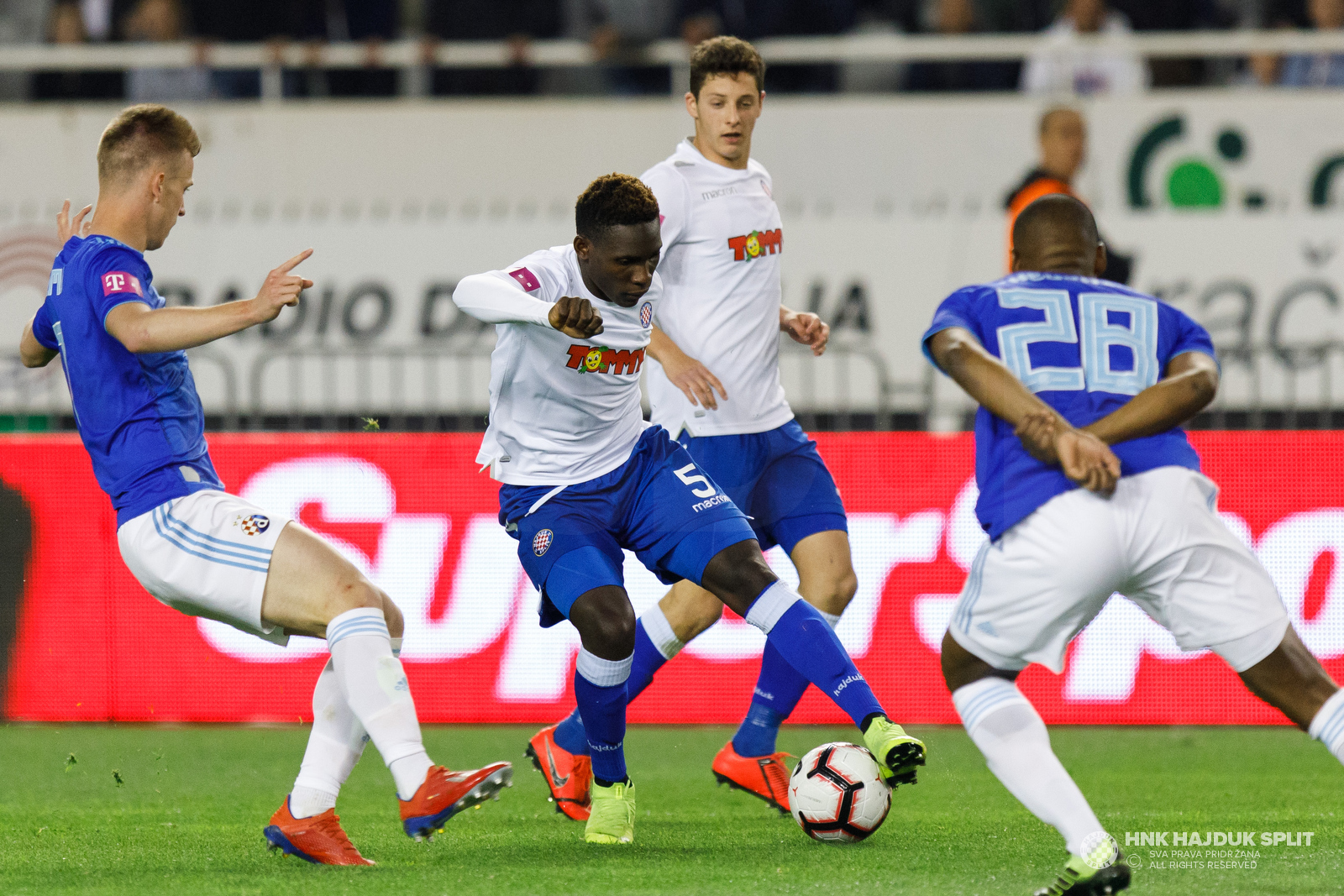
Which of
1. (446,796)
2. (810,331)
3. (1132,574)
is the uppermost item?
(810,331)

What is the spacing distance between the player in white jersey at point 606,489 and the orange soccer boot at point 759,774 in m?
0.67

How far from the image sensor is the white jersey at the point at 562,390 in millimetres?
5250

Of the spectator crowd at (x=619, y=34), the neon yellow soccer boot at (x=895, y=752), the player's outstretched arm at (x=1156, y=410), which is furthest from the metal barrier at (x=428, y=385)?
the player's outstretched arm at (x=1156, y=410)

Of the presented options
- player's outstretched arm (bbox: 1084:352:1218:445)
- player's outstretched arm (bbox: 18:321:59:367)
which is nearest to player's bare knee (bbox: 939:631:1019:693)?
player's outstretched arm (bbox: 1084:352:1218:445)

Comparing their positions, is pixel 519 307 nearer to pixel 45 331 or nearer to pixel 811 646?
pixel 811 646

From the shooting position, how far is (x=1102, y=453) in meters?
4.10

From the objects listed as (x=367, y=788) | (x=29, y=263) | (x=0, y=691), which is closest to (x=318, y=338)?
(x=29, y=263)

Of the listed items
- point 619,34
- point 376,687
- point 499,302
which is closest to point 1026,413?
point 499,302

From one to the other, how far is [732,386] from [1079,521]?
2128 millimetres

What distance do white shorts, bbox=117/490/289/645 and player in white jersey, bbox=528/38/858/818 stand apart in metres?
1.66

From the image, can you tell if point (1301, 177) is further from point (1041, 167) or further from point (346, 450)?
point (346, 450)

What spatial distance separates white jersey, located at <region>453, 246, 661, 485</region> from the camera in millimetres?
5250

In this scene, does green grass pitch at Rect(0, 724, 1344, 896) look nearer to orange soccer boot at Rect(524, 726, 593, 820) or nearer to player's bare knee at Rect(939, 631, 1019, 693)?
orange soccer boot at Rect(524, 726, 593, 820)

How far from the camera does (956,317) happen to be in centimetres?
439
